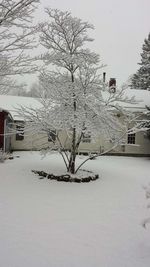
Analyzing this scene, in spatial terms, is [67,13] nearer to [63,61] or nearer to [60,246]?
[63,61]

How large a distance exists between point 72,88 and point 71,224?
725 cm

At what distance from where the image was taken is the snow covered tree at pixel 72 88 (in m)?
13.4

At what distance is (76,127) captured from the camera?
43.1 feet

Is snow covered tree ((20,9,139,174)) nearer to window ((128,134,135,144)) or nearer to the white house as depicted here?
the white house

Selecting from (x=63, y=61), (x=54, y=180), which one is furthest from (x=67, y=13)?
(x=54, y=180)

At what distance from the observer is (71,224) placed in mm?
7434

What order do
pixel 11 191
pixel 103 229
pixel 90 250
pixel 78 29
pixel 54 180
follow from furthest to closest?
Answer: 1. pixel 78 29
2. pixel 54 180
3. pixel 11 191
4. pixel 103 229
5. pixel 90 250

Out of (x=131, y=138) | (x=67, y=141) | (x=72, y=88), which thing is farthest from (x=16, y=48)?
(x=131, y=138)

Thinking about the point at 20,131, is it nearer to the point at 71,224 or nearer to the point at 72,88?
the point at 72,88

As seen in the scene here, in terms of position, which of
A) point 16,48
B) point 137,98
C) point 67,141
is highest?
point 137,98

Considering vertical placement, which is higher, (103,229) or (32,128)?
(32,128)

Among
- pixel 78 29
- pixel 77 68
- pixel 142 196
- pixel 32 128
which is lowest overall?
pixel 142 196

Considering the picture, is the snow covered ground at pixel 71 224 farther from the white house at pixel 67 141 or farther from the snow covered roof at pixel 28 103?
the snow covered roof at pixel 28 103

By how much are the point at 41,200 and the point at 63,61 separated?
22.1ft
